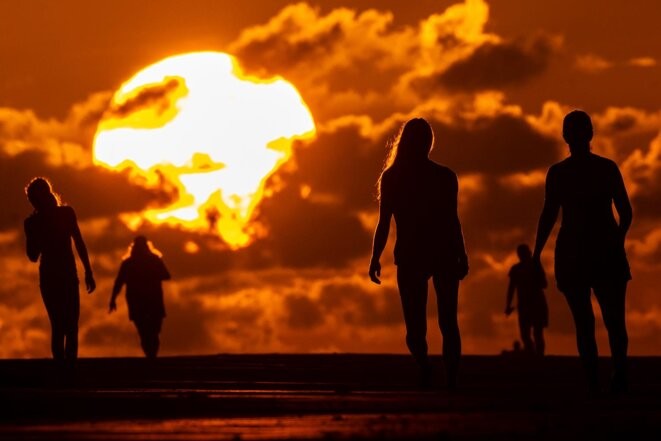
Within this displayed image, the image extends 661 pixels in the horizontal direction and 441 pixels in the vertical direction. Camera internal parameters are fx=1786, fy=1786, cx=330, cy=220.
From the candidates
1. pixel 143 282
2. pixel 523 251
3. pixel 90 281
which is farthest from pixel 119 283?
pixel 90 281

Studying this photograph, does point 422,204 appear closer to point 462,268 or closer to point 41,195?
point 462,268

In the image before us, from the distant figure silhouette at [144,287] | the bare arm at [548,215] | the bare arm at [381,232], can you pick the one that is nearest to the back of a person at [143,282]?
the distant figure silhouette at [144,287]

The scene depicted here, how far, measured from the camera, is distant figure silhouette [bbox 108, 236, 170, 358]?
30.5 meters

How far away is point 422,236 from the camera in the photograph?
1555 cm

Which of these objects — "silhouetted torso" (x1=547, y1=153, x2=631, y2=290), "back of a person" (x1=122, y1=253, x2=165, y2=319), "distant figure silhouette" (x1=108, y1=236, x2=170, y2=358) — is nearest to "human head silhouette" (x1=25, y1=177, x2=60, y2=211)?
"silhouetted torso" (x1=547, y1=153, x2=631, y2=290)

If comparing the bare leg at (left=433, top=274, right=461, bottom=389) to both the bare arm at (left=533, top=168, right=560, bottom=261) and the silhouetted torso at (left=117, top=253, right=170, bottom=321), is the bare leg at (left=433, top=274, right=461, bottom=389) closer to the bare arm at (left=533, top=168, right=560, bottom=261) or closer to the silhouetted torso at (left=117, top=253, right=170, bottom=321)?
the bare arm at (left=533, top=168, right=560, bottom=261)

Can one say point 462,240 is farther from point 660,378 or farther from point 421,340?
point 660,378

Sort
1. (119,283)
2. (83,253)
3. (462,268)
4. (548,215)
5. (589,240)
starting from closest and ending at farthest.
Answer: (589,240), (548,215), (462,268), (83,253), (119,283)

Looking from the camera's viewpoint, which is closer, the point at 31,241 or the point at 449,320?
the point at 449,320

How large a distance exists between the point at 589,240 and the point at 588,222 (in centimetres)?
15

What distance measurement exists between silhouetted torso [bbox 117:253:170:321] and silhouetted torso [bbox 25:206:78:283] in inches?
428

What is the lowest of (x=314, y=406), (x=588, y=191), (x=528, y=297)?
(x=314, y=406)

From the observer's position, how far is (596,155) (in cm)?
1466

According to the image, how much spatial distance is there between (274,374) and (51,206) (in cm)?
354
